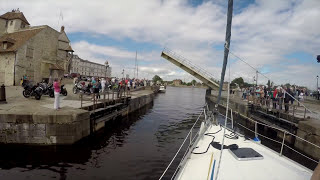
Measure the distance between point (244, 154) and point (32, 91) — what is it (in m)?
12.7

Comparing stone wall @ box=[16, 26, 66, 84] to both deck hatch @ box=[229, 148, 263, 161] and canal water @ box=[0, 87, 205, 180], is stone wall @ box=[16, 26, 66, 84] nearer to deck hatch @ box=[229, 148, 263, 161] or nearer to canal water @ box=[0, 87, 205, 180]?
canal water @ box=[0, 87, 205, 180]

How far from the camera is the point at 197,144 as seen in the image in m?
4.91

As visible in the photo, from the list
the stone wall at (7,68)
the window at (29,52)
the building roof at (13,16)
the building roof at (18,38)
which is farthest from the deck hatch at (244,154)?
the building roof at (13,16)

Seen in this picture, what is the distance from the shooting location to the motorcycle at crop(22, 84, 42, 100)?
1130cm

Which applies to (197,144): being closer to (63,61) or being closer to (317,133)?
(317,133)

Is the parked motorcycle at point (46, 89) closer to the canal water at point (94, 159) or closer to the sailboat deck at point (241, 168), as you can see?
the canal water at point (94, 159)

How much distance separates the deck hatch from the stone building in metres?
23.9

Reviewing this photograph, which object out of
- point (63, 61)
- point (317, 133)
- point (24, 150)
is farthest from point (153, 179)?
point (63, 61)

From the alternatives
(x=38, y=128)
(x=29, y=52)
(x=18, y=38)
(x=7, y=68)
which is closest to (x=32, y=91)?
(x=38, y=128)

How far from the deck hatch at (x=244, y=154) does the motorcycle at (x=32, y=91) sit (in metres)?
12.0

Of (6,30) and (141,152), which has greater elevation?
(6,30)

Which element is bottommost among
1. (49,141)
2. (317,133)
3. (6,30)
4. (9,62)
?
(49,141)

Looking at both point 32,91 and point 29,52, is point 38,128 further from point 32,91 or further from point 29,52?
point 29,52

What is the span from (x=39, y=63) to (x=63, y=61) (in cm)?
461
